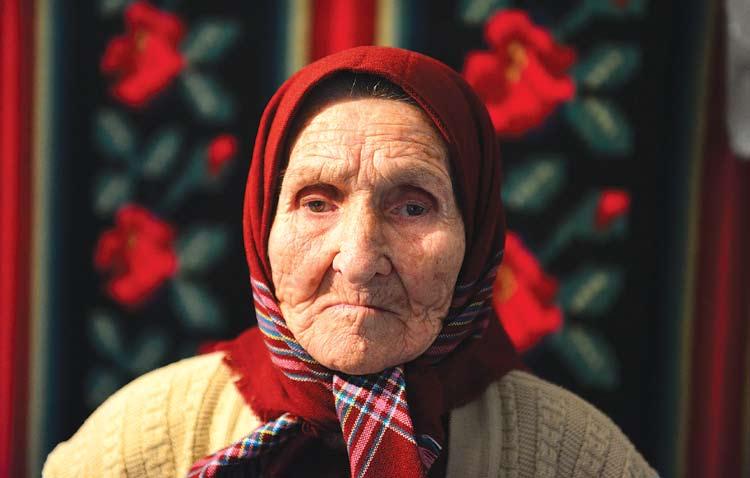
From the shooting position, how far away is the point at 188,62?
235 cm

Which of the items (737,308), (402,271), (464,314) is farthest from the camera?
(737,308)

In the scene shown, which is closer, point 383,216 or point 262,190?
point 383,216

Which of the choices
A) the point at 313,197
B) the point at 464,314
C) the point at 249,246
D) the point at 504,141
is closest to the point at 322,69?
the point at 313,197

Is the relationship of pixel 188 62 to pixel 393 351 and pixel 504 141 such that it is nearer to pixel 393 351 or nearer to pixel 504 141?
pixel 504 141

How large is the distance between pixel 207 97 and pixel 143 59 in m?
0.23

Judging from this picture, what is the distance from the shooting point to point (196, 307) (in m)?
2.39

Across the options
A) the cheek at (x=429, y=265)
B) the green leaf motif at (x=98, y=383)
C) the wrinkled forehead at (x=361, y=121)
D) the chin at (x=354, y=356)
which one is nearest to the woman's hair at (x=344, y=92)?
the wrinkled forehead at (x=361, y=121)

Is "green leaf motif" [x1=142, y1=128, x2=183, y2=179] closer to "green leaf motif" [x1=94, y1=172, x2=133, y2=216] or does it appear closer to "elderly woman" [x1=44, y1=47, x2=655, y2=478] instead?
"green leaf motif" [x1=94, y1=172, x2=133, y2=216]

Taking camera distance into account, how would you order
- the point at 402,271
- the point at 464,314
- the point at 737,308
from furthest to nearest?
the point at 737,308, the point at 464,314, the point at 402,271

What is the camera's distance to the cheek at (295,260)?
1.32 m

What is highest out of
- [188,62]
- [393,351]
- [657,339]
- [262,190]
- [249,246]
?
[188,62]

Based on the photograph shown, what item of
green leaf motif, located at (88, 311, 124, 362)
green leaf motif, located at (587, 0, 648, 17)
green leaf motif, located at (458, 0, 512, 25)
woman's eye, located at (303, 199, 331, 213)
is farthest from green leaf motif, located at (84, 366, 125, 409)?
green leaf motif, located at (587, 0, 648, 17)

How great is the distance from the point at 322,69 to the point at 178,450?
0.74 m

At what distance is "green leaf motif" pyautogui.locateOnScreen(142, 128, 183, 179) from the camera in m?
2.36
